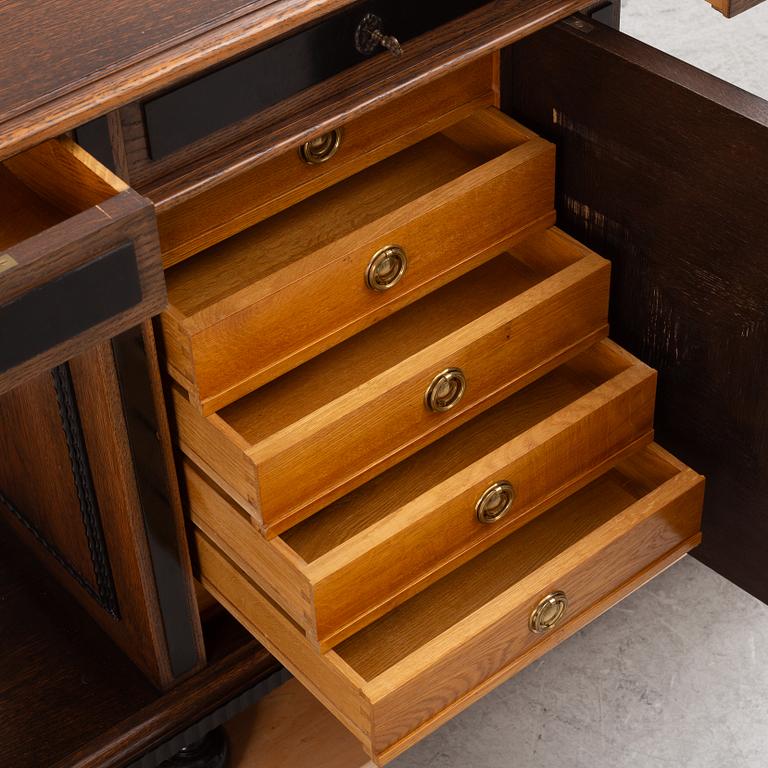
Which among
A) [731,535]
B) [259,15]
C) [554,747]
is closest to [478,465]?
[731,535]

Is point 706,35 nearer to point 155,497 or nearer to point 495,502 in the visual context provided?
point 495,502

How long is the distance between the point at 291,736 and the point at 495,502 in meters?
0.37

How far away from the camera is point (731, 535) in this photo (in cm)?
121

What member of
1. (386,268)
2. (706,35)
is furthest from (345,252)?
(706,35)

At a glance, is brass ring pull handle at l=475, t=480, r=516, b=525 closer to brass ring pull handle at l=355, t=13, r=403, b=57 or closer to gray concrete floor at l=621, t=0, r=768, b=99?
brass ring pull handle at l=355, t=13, r=403, b=57

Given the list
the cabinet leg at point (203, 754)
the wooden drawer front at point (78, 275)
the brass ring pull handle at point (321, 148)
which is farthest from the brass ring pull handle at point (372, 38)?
the cabinet leg at point (203, 754)

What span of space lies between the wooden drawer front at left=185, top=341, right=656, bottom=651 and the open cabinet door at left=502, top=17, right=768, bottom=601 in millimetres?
41

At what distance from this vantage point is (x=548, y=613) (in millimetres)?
1119

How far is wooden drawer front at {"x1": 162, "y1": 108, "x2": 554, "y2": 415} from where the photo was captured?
40.7 inches

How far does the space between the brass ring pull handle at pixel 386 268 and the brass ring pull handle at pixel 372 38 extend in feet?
0.51

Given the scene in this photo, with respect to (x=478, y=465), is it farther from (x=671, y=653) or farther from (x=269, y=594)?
(x=671, y=653)

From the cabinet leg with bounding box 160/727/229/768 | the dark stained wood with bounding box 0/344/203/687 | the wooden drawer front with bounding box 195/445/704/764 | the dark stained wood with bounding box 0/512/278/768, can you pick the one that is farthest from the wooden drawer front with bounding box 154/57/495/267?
the cabinet leg with bounding box 160/727/229/768

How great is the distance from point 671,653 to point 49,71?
3.12 ft

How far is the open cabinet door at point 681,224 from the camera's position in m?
1.04
